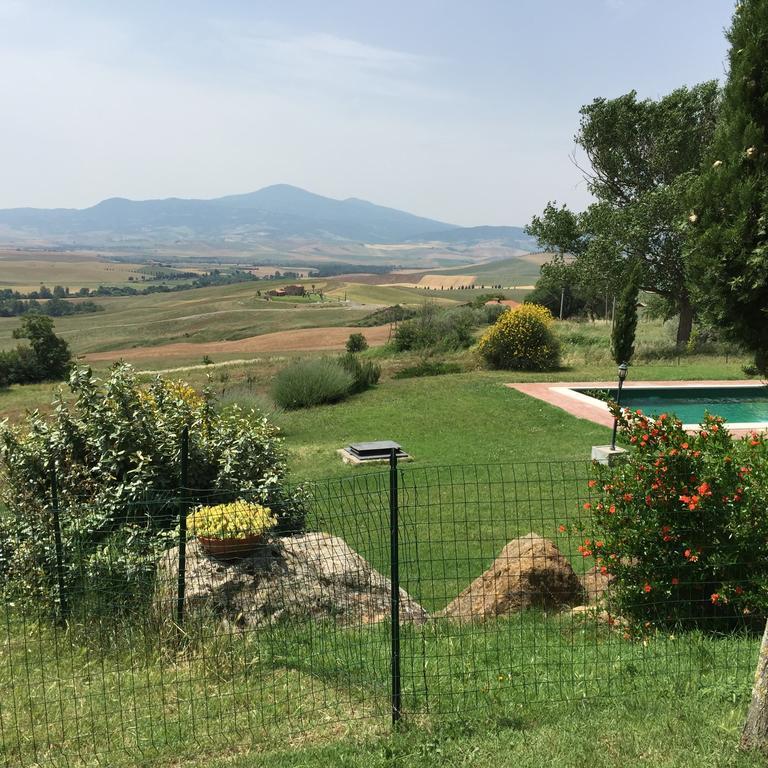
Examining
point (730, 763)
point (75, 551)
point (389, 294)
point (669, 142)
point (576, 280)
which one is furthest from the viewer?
point (389, 294)

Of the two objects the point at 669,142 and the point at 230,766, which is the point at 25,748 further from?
the point at 669,142

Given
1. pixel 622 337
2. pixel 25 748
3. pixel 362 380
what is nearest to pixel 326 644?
pixel 25 748

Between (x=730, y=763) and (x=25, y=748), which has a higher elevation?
(x=730, y=763)

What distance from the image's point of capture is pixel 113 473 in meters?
6.20

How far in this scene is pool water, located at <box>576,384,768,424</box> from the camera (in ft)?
52.4

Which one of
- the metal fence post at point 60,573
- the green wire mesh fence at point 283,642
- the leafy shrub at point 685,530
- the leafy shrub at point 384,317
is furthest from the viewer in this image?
the leafy shrub at point 384,317

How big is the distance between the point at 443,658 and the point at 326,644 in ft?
2.71

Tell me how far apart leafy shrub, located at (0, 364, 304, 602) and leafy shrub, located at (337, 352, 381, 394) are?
12.2m

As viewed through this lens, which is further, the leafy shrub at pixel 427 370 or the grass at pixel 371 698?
the leafy shrub at pixel 427 370

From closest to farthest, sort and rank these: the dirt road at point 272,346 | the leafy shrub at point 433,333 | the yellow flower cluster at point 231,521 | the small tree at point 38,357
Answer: the yellow flower cluster at point 231,521 → the leafy shrub at point 433,333 → the small tree at point 38,357 → the dirt road at point 272,346

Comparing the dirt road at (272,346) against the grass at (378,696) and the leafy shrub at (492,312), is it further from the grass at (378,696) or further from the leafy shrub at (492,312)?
the grass at (378,696)

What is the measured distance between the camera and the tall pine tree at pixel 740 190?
17.9 feet

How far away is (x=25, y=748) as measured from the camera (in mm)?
3344

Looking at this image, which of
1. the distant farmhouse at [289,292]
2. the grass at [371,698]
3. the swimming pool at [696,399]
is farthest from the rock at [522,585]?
the distant farmhouse at [289,292]
